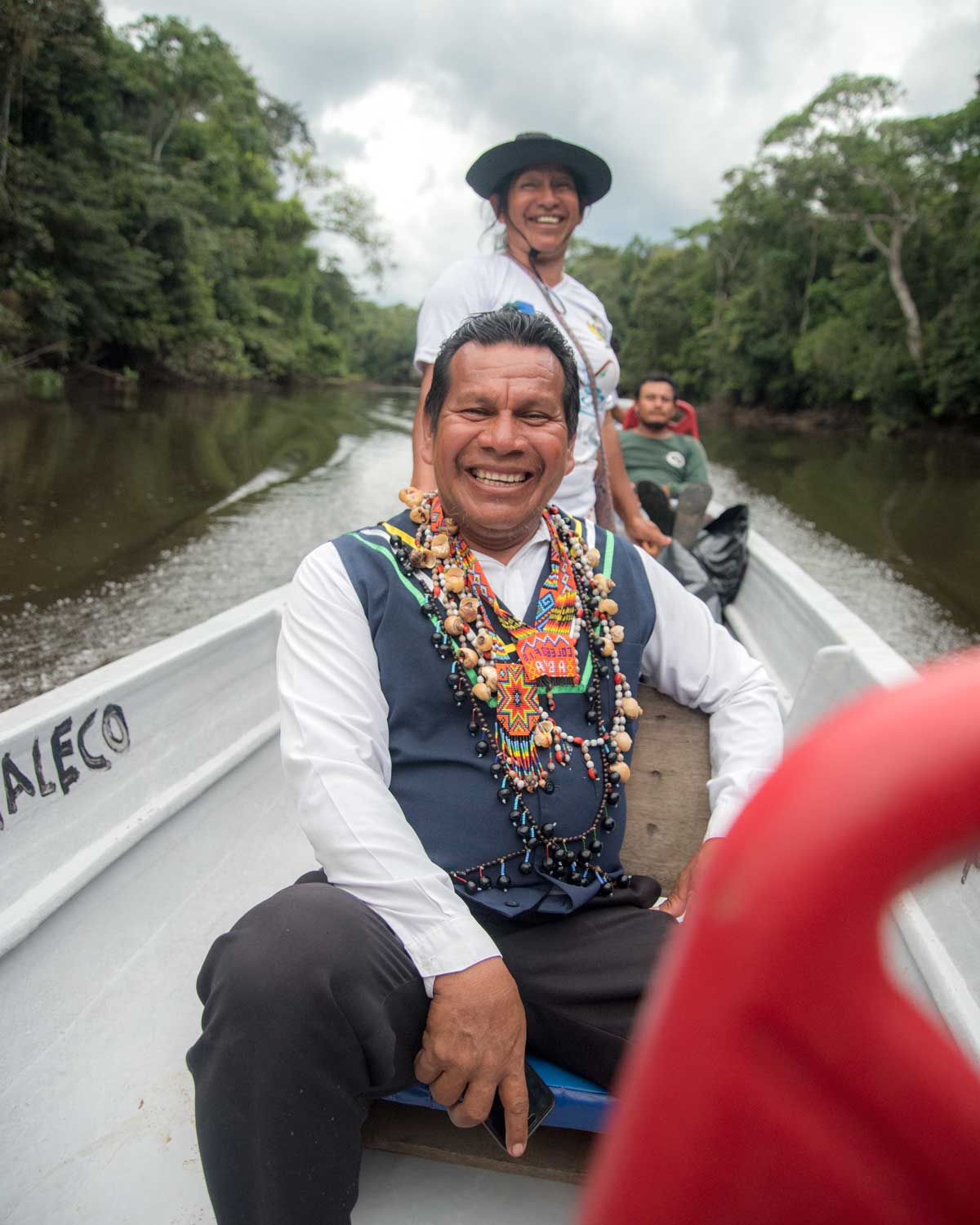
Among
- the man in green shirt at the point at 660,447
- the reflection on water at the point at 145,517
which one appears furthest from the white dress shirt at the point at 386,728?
the reflection on water at the point at 145,517

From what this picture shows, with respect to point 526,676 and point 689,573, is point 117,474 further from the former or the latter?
point 526,676

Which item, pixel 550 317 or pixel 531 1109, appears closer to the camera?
pixel 531 1109

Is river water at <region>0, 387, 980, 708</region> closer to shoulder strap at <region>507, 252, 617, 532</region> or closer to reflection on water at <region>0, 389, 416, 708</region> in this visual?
reflection on water at <region>0, 389, 416, 708</region>

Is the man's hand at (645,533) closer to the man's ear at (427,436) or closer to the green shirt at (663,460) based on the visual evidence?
the man's ear at (427,436)

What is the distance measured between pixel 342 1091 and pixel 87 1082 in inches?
30.7

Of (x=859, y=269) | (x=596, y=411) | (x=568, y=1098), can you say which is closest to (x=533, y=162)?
(x=596, y=411)

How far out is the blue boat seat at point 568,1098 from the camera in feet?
4.41

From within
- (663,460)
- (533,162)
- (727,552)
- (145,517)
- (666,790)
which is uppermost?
(533,162)

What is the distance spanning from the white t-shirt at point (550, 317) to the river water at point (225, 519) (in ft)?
11.0

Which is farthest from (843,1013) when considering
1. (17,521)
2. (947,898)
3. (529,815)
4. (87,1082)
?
(17,521)

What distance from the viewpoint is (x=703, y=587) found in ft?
11.4

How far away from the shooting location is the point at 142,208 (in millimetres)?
24375

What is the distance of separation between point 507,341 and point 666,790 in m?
0.96

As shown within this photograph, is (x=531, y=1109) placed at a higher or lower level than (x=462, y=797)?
lower
